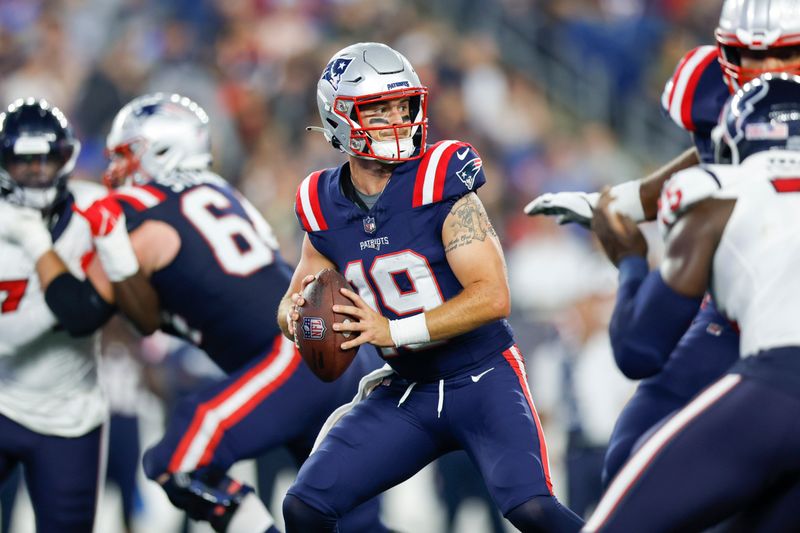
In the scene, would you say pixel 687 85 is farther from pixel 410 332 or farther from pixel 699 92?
pixel 410 332

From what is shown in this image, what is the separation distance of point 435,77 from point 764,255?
627 centimetres

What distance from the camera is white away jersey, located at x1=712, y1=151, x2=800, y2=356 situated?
2.73 m

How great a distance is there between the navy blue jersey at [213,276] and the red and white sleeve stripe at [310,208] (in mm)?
783

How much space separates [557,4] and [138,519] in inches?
205

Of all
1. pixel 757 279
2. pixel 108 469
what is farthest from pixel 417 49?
pixel 757 279

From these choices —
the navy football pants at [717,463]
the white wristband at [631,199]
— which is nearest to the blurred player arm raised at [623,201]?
the white wristband at [631,199]

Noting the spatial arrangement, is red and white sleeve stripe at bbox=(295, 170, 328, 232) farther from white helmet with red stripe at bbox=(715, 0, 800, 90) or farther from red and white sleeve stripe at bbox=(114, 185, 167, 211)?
white helmet with red stripe at bbox=(715, 0, 800, 90)

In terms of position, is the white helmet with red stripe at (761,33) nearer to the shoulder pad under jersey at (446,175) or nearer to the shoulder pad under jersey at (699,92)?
the shoulder pad under jersey at (699,92)

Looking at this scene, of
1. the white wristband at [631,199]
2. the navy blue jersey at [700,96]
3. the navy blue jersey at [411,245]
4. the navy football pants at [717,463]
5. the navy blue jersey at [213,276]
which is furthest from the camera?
the navy blue jersey at [213,276]

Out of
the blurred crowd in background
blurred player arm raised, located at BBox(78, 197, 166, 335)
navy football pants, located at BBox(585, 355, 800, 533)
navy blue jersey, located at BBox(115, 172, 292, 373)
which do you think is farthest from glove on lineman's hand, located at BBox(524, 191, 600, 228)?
the blurred crowd in background

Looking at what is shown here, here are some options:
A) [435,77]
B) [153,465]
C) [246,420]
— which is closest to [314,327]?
[246,420]

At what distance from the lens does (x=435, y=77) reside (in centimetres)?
884

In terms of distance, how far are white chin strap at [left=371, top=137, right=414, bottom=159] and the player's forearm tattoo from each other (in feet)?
0.74

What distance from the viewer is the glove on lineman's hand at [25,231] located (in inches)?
173
